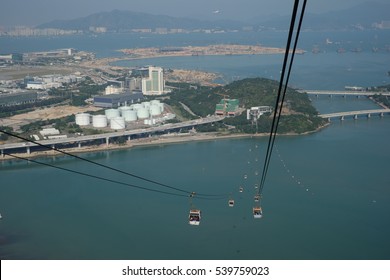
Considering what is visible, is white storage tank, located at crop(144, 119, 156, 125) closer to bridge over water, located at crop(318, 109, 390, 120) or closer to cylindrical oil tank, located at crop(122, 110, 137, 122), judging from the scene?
cylindrical oil tank, located at crop(122, 110, 137, 122)

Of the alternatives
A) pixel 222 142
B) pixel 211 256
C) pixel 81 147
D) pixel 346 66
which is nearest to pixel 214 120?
pixel 222 142

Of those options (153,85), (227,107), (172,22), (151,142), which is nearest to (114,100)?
(153,85)

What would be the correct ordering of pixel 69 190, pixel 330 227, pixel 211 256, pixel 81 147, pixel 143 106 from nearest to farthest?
pixel 211 256
pixel 330 227
pixel 69 190
pixel 81 147
pixel 143 106

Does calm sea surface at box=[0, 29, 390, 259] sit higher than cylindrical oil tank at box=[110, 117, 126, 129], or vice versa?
cylindrical oil tank at box=[110, 117, 126, 129]

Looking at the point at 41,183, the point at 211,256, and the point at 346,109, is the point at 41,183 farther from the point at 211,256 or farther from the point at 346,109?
the point at 346,109

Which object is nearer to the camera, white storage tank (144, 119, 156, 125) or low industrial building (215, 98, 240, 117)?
white storage tank (144, 119, 156, 125)

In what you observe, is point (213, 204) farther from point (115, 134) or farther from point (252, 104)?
point (252, 104)

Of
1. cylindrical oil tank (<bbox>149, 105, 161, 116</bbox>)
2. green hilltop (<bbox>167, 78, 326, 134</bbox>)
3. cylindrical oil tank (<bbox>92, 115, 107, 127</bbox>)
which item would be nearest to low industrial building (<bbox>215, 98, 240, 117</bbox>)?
green hilltop (<bbox>167, 78, 326, 134</bbox>)
